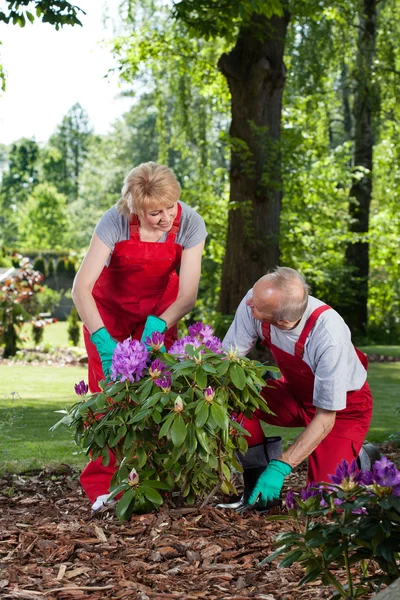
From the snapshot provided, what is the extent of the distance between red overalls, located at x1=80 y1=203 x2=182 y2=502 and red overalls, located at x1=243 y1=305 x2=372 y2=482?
574 mm

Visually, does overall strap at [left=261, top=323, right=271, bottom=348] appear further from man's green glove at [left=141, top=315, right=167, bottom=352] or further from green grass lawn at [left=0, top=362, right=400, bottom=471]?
green grass lawn at [left=0, top=362, right=400, bottom=471]

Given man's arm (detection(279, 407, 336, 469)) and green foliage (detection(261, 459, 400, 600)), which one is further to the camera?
man's arm (detection(279, 407, 336, 469))

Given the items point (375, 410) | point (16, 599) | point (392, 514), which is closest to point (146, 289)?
point (16, 599)

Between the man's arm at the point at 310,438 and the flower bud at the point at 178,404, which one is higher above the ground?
the flower bud at the point at 178,404

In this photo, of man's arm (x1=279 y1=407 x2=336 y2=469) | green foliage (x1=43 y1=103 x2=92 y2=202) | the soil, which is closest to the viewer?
the soil

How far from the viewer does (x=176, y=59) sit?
1352 cm

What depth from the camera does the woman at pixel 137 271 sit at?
3471 mm

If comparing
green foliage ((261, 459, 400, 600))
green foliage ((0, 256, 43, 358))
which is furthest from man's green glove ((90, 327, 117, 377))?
green foliage ((0, 256, 43, 358))

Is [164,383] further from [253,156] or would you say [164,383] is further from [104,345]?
[253,156]

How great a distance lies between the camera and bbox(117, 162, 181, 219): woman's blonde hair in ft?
11.2

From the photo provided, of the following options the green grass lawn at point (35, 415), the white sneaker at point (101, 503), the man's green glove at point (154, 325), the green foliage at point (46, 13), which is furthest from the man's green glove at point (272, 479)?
the green foliage at point (46, 13)

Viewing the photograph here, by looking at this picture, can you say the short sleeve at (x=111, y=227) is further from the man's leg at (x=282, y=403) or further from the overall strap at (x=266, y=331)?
the man's leg at (x=282, y=403)

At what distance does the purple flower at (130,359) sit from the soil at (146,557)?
1.97 feet

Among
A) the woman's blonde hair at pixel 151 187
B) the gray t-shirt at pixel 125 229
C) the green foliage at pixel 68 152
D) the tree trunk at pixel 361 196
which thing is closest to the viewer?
the woman's blonde hair at pixel 151 187
